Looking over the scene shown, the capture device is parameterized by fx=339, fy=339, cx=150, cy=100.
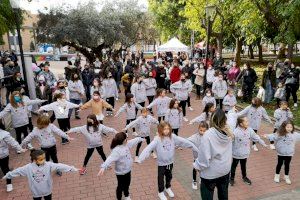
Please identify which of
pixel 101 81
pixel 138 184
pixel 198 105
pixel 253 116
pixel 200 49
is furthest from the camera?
pixel 200 49

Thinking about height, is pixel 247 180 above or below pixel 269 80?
below

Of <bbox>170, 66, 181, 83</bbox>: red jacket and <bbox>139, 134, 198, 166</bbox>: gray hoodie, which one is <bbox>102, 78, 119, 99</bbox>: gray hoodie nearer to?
<bbox>170, 66, 181, 83</bbox>: red jacket

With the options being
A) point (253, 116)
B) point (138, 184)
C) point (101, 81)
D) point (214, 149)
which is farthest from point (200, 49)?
point (214, 149)

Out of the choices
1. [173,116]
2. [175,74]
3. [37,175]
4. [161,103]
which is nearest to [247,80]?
[175,74]

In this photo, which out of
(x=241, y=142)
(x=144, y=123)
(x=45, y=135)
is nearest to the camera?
(x=241, y=142)

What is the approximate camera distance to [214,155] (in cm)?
453

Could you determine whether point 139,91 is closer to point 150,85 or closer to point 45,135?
point 150,85

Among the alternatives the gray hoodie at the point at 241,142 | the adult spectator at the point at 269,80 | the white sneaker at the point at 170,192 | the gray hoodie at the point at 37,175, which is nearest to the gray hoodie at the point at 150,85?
the adult spectator at the point at 269,80

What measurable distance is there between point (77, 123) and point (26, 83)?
237 centimetres

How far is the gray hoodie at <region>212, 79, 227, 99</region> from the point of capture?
1285cm

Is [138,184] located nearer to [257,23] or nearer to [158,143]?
[158,143]

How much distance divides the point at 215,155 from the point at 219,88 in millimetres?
8625

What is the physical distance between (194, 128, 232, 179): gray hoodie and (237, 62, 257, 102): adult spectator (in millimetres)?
10501

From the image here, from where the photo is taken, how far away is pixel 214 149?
14.7 feet
